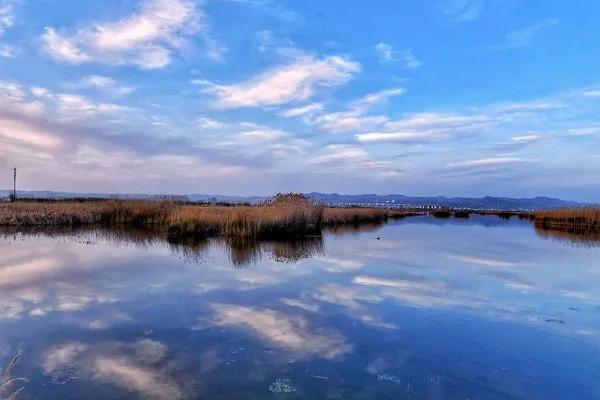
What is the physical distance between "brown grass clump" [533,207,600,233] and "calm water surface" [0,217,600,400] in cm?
1919

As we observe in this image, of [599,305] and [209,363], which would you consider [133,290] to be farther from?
[599,305]

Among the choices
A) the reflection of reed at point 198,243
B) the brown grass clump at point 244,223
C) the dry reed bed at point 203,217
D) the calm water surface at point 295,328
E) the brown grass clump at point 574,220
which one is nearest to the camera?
the calm water surface at point 295,328

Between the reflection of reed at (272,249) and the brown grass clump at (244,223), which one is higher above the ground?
the brown grass clump at (244,223)

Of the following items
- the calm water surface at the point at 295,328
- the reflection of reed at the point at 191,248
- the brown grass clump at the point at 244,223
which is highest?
the brown grass clump at the point at 244,223

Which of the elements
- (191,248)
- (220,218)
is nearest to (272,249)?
(191,248)

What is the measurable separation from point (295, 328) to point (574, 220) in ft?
105

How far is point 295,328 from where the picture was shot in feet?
21.3

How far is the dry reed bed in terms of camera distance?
1905 cm

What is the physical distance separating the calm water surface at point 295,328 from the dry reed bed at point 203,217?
6.26m

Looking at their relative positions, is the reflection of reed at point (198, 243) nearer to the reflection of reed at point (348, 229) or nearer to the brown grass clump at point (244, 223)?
the brown grass clump at point (244, 223)

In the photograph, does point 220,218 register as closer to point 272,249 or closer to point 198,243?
point 198,243

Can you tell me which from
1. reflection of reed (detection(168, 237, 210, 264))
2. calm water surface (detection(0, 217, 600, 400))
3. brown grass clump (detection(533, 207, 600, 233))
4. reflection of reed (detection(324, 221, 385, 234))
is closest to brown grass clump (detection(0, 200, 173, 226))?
reflection of reed (detection(168, 237, 210, 264))

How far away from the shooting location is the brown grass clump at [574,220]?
2877 centimetres

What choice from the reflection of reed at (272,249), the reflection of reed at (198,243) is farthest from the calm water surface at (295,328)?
the reflection of reed at (198,243)
